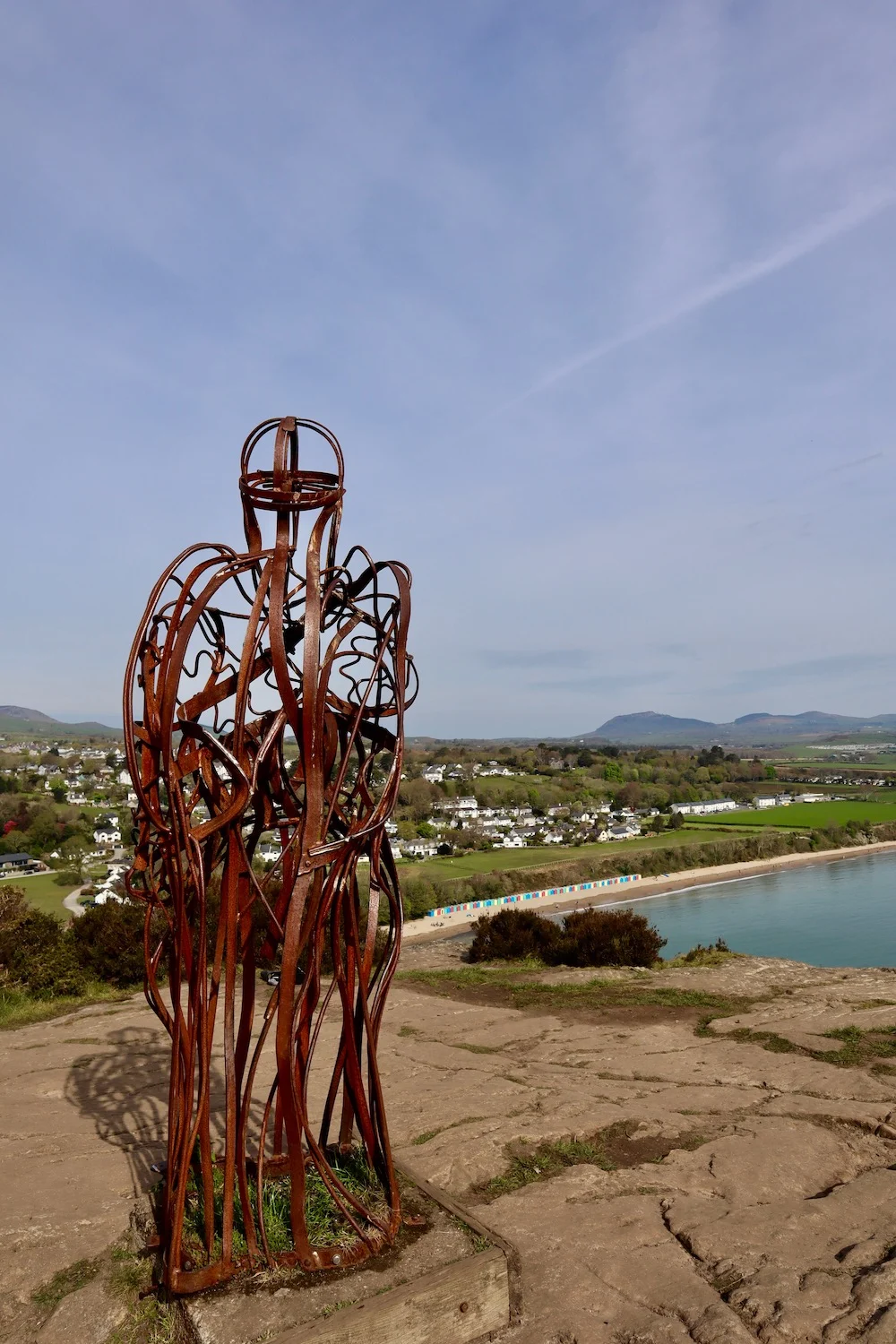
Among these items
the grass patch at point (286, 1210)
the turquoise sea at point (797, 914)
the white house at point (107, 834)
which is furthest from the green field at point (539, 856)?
the grass patch at point (286, 1210)

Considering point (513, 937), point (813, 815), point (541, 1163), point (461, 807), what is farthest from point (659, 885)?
point (541, 1163)

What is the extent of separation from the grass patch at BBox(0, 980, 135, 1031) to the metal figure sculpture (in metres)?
6.13

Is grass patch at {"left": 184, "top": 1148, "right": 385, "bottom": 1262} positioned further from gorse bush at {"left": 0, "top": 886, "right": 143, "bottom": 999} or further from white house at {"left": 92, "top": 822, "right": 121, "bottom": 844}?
white house at {"left": 92, "top": 822, "right": 121, "bottom": 844}

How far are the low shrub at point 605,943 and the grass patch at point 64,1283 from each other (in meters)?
8.96

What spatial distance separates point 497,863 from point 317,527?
39.3 metres

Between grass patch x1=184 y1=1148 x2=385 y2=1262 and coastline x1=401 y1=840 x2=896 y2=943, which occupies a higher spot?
grass patch x1=184 y1=1148 x2=385 y2=1262

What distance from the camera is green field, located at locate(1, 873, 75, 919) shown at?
27031 mm

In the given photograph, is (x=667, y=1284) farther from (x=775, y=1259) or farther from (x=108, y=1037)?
(x=108, y=1037)

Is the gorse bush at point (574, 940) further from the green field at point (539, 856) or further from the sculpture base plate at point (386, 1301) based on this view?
the green field at point (539, 856)

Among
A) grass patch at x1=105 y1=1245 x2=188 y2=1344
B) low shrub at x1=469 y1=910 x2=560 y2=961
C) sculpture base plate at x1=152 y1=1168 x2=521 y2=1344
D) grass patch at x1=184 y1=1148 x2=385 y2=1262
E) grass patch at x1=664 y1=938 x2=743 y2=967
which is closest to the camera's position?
sculpture base plate at x1=152 y1=1168 x2=521 y2=1344

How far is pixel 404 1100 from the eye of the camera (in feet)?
19.8

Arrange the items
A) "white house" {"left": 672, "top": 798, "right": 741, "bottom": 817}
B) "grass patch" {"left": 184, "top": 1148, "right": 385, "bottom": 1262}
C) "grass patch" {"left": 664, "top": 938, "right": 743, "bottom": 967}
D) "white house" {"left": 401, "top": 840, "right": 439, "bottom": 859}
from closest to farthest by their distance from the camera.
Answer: "grass patch" {"left": 184, "top": 1148, "right": 385, "bottom": 1262} → "grass patch" {"left": 664, "top": 938, "right": 743, "bottom": 967} → "white house" {"left": 401, "top": 840, "right": 439, "bottom": 859} → "white house" {"left": 672, "top": 798, "right": 741, "bottom": 817}

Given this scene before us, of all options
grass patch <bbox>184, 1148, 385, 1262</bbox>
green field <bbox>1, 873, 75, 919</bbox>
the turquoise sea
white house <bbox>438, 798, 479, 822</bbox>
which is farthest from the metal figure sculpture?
white house <bbox>438, 798, 479, 822</bbox>

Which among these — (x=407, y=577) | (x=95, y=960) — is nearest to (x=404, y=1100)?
(x=407, y=577)
